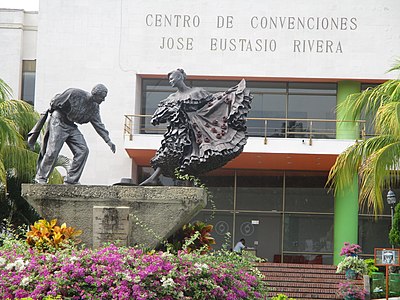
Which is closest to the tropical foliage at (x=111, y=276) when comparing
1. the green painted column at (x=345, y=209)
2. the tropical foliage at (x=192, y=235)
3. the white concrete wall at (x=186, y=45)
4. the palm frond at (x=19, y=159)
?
the tropical foliage at (x=192, y=235)

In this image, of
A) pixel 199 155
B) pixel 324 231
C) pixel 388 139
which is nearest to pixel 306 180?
pixel 324 231

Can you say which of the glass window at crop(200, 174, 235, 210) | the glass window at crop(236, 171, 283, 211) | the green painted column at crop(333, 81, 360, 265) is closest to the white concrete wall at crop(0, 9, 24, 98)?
the glass window at crop(200, 174, 235, 210)

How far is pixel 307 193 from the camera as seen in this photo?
31.6 meters

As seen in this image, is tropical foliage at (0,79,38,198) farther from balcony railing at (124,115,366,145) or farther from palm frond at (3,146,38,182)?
balcony railing at (124,115,366,145)

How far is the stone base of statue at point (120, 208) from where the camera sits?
12.3 metres

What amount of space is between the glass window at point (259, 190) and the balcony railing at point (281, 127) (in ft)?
7.43

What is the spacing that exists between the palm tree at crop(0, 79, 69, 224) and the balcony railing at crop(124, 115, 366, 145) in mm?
5200

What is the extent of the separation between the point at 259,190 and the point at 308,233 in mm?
2378

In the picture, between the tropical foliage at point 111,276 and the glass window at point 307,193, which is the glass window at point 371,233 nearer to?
the glass window at point 307,193

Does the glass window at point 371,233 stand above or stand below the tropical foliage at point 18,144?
below

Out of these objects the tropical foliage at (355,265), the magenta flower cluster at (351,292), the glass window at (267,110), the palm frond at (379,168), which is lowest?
the magenta flower cluster at (351,292)

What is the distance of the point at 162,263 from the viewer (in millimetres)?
10898

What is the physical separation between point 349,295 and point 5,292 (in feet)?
45.0

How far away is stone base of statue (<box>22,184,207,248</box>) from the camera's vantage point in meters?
12.3
